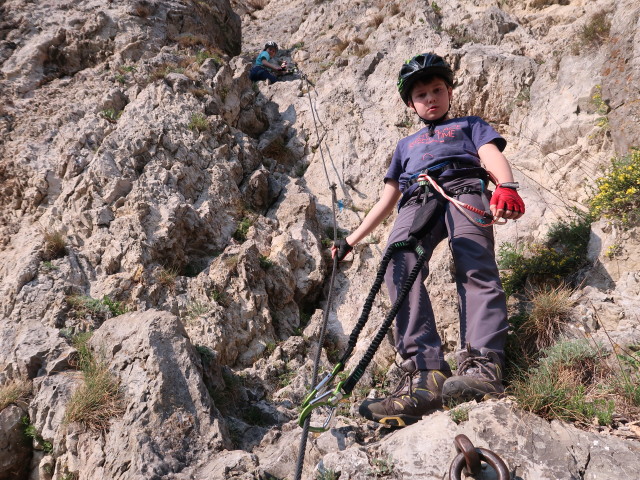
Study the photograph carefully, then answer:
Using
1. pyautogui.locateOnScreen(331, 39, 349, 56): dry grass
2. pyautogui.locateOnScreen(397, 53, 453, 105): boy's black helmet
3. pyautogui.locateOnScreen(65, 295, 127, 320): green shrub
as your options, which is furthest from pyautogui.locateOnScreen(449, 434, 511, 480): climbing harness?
pyautogui.locateOnScreen(331, 39, 349, 56): dry grass

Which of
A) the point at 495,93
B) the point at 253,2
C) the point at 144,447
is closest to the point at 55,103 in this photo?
the point at 144,447

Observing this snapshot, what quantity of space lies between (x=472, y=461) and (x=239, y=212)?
18.5 ft

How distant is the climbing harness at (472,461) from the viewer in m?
2.03

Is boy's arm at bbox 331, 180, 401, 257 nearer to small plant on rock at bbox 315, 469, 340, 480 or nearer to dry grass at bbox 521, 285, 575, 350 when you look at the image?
dry grass at bbox 521, 285, 575, 350

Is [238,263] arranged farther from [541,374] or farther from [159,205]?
[541,374]

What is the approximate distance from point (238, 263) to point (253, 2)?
17366 mm

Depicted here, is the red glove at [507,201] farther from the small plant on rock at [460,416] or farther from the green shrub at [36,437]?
the green shrub at [36,437]

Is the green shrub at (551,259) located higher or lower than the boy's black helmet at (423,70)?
lower

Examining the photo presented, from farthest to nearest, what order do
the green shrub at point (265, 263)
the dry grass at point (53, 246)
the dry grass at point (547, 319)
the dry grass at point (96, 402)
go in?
1. the green shrub at point (265, 263)
2. the dry grass at point (53, 246)
3. the dry grass at point (547, 319)
4. the dry grass at point (96, 402)

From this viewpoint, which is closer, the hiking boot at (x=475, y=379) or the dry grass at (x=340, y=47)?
the hiking boot at (x=475, y=379)

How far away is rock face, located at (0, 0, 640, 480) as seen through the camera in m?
2.99

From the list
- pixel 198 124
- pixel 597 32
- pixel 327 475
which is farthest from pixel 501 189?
pixel 198 124

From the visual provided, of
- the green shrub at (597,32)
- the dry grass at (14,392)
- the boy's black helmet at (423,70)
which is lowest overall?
the dry grass at (14,392)

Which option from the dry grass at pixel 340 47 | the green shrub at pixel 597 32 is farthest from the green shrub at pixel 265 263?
the dry grass at pixel 340 47
